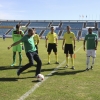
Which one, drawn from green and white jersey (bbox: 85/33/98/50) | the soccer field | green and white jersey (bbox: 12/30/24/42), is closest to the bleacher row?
green and white jersey (bbox: 12/30/24/42)

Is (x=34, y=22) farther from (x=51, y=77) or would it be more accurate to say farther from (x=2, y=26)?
(x=51, y=77)

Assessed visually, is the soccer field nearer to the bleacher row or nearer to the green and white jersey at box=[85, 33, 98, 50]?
the green and white jersey at box=[85, 33, 98, 50]

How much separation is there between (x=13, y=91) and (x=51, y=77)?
2449 mm

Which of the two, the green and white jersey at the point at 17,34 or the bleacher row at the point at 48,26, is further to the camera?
the bleacher row at the point at 48,26

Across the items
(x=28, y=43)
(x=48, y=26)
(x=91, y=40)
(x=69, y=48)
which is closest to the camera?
(x=28, y=43)

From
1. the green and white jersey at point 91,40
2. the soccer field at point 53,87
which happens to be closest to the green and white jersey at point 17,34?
the soccer field at point 53,87

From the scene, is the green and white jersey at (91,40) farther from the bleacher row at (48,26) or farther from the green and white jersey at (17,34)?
the bleacher row at (48,26)

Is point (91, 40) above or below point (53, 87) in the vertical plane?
above

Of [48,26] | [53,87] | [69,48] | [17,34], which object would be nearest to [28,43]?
[53,87]

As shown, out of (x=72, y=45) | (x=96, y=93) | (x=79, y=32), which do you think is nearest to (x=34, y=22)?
(x=79, y=32)

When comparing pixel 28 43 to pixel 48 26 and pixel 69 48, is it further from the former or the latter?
pixel 48 26

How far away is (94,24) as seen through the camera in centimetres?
7112

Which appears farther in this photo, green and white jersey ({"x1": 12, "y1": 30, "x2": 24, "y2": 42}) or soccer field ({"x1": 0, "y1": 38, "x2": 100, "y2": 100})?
green and white jersey ({"x1": 12, "y1": 30, "x2": 24, "y2": 42})

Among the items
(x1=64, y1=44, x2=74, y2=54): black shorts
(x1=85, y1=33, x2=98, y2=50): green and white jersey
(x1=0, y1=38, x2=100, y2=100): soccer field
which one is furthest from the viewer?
(x1=64, y1=44, x2=74, y2=54): black shorts
